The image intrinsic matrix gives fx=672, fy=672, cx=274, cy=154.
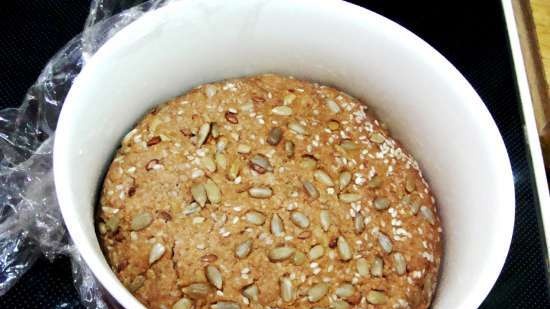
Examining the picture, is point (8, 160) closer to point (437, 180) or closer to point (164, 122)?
point (164, 122)

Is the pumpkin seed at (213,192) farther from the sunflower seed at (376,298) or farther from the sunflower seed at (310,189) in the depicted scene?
the sunflower seed at (376,298)

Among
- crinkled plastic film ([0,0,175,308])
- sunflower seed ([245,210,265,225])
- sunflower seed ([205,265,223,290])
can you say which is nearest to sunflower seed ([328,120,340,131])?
sunflower seed ([245,210,265,225])

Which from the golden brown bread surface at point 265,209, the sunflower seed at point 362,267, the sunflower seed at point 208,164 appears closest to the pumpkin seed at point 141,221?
the golden brown bread surface at point 265,209

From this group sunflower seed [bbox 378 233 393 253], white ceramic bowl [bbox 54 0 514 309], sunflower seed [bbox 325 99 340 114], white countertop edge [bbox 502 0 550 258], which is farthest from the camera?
white countertop edge [bbox 502 0 550 258]

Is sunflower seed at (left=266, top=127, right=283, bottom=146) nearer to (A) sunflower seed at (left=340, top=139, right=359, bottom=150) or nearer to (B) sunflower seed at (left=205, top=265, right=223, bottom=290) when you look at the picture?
(A) sunflower seed at (left=340, top=139, right=359, bottom=150)

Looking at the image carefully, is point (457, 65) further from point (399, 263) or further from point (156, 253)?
point (156, 253)

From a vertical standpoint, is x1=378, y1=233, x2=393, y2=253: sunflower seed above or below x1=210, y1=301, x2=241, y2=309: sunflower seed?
below
